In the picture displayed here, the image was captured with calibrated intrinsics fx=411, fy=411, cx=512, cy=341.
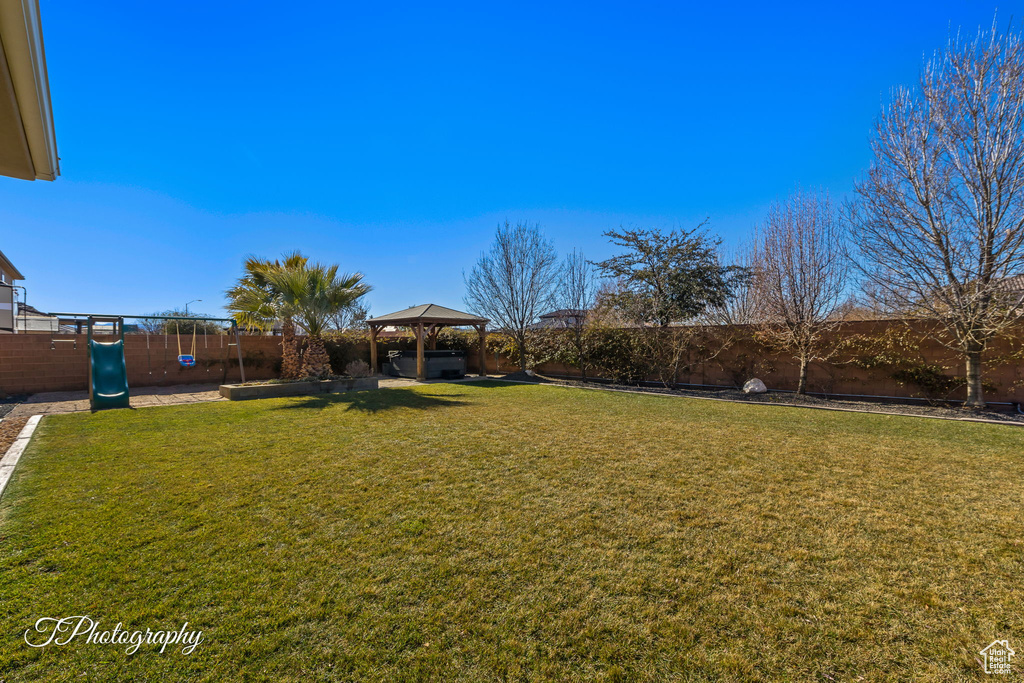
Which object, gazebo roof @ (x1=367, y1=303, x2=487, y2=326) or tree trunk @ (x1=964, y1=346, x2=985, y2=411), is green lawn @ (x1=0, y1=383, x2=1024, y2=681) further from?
gazebo roof @ (x1=367, y1=303, x2=487, y2=326)

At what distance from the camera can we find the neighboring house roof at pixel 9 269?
36.6ft

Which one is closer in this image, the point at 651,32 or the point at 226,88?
the point at 651,32

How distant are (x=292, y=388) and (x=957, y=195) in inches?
603

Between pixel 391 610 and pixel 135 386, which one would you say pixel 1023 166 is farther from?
pixel 135 386

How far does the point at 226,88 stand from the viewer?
32.6ft

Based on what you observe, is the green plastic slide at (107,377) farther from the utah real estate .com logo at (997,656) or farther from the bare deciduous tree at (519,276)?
the utah real estate .com logo at (997,656)

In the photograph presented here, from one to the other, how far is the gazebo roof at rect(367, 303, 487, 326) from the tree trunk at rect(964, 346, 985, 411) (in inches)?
488

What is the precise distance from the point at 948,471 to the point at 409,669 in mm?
5965

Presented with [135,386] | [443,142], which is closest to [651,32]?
[443,142]

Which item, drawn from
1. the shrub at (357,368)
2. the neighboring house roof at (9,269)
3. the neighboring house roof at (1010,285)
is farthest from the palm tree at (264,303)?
the neighboring house roof at (1010,285)

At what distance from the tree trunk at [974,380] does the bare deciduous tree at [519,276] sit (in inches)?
413

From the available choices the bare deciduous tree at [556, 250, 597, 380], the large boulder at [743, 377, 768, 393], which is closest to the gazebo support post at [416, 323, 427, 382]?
the bare deciduous tree at [556, 250, 597, 380]

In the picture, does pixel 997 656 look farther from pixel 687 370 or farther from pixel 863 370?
pixel 687 370

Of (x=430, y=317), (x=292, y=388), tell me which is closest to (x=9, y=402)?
(x=292, y=388)
